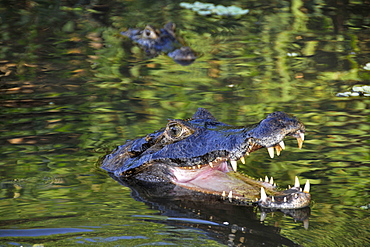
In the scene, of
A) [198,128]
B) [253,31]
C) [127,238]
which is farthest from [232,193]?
[253,31]

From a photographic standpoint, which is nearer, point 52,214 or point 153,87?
point 52,214

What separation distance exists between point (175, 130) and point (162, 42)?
6.10 metres

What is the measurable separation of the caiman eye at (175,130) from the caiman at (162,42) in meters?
4.65

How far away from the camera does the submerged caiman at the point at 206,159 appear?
15.3 feet

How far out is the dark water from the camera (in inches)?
173

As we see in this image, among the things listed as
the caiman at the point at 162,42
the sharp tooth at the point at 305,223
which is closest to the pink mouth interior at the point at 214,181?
the sharp tooth at the point at 305,223

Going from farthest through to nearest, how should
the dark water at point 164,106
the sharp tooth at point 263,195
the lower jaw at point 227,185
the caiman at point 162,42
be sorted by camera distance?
the caiman at point 162,42, the lower jaw at point 227,185, the sharp tooth at point 263,195, the dark water at point 164,106

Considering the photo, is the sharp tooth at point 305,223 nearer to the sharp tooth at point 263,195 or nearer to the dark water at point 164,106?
the dark water at point 164,106

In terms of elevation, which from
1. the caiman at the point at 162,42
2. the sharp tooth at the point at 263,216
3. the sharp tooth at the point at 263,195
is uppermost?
the sharp tooth at the point at 263,195

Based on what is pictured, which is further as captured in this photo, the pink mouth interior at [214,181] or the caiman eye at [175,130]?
the caiman eye at [175,130]

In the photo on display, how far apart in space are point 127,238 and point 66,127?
288 centimetres

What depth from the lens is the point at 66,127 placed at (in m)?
6.71

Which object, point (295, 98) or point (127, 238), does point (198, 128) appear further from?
point (295, 98)

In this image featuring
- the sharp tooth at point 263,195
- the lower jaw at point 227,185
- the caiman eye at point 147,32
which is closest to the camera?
the sharp tooth at point 263,195
